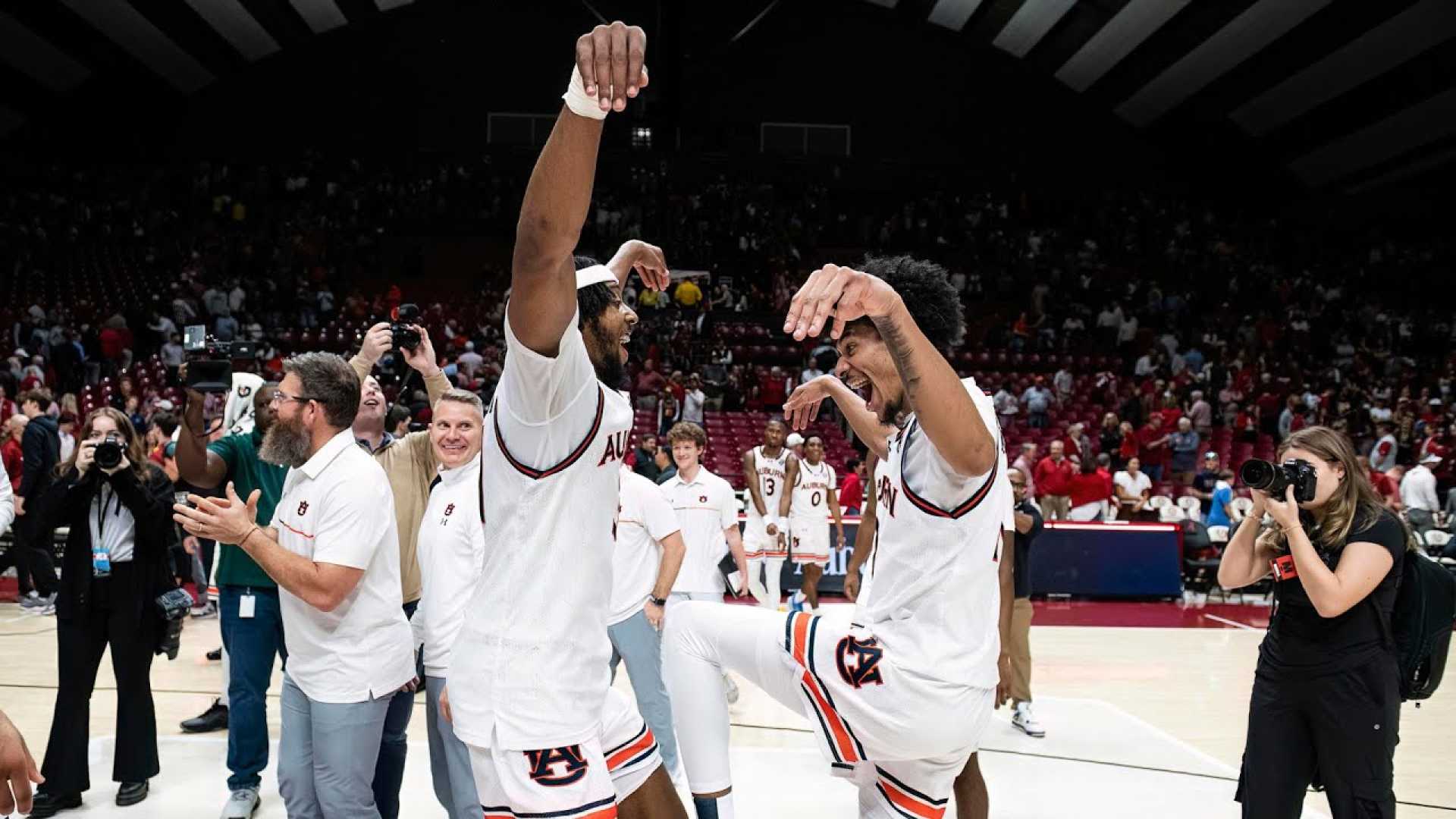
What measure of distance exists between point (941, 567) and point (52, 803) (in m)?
4.41

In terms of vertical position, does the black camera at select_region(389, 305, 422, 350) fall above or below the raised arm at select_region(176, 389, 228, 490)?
above

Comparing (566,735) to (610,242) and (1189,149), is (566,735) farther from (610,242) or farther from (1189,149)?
(1189,149)

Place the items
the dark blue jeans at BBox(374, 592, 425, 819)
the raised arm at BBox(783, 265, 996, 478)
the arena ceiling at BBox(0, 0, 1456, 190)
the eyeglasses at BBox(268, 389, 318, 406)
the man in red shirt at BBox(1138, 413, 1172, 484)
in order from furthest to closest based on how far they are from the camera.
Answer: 1. the arena ceiling at BBox(0, 0, 1456, 190)
2. the man in red shirt at BBox(1138, 413, 1172, 484)
3. the dark blue jeans at BBox(374, 592, 425, 819)
4. the eyeglasses at BBox(268, 389, 318, 406)
5. the raised arm at BBox(783, 265, 996, 478)

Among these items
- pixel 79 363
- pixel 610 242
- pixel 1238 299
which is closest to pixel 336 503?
pixel 79 363

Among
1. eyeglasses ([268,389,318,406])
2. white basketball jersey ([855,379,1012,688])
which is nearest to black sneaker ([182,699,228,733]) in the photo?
eyeglasses ([268,389,318,406])

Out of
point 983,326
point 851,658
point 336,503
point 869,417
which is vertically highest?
point 983,326

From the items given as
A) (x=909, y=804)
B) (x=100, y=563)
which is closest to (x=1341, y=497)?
(x=909, y=804)

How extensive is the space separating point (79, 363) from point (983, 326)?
1763 centimetres

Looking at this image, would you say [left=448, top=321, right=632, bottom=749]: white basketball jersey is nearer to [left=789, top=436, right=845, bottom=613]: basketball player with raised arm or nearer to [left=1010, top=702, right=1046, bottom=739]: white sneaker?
[left=1010, top=702, right=1046, bottom=739]: white sneaker

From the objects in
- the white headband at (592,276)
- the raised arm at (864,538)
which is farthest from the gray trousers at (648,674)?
the white headband at (592,276)

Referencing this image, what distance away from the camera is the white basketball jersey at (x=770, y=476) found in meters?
12.5

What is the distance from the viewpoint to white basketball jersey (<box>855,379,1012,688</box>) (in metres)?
2.83

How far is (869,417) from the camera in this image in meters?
4.23

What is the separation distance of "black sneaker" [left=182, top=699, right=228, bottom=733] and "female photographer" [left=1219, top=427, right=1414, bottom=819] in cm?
554
